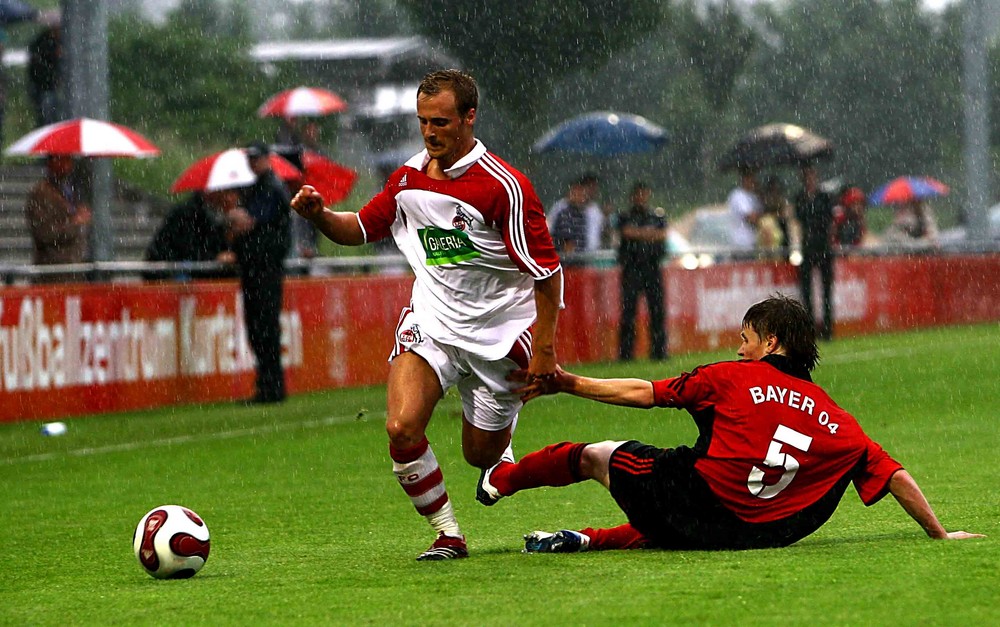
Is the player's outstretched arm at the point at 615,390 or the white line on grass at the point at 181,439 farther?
the white line on grass at the point at 181,439

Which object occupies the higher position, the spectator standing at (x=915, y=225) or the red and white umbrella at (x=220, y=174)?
the red and white umbrella at (x=220, y=174)

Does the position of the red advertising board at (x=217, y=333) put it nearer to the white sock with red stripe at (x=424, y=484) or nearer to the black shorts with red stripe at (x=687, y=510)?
the white sock with red stripe at (x=424, y=484)

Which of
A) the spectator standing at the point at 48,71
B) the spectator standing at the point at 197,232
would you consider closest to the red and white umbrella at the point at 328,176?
the spectator standing at the point at 197,232

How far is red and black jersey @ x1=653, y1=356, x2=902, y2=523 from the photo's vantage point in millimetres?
6508

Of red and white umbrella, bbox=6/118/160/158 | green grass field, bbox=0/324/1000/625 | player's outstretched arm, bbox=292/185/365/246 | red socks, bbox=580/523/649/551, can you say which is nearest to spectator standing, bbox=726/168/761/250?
green grass field, bbox=0/324/1000/625

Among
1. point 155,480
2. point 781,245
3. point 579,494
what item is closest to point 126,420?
point 155,480

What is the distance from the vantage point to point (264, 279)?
50.2 feet

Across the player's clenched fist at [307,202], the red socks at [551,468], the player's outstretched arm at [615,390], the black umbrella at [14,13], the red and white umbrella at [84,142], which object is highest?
the black umbrella at [14,13]

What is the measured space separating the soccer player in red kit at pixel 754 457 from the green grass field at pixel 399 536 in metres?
0.15

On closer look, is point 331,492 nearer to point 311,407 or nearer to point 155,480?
point 155,480

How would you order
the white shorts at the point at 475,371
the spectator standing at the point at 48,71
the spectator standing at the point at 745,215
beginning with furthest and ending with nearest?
the spectator standing at the point at 745,215 → the spectator standing at the point at 48,71 → the white shorts at the point at 475,371

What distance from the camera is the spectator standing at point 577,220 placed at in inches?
781

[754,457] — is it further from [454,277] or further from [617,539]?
[454,277]

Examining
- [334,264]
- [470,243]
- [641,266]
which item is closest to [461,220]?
[470,243]
